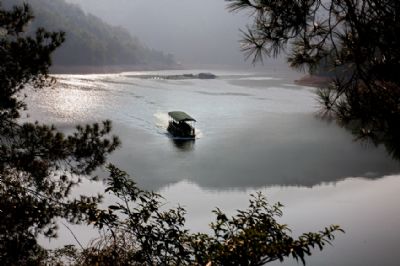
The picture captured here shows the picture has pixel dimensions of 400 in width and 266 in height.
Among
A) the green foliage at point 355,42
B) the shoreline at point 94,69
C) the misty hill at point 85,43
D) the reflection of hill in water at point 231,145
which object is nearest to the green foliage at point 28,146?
the green foliage at point 355,42

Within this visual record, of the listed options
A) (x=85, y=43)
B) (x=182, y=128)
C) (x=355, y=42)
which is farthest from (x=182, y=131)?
(x=85, y=43)

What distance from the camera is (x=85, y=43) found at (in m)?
116

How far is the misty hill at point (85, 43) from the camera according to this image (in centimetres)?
11255

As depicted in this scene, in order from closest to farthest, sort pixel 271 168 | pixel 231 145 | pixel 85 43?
pixel 271 168 → pixel 231 145 → pixel 85 43

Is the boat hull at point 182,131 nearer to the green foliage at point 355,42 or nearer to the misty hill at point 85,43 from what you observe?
the green foliage at point 355,42

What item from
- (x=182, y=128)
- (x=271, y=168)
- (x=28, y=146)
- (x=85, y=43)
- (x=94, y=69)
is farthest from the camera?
(x=85, y=43)

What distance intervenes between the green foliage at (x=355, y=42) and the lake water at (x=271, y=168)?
839 millimetres

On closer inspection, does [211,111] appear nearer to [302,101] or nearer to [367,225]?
[302,101]

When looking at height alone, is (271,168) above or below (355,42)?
below

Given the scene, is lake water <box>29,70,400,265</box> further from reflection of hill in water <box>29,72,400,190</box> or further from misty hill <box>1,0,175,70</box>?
misty hill <box>1,0,175,70</box>

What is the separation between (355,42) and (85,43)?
119m

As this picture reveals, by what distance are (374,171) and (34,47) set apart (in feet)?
66.6

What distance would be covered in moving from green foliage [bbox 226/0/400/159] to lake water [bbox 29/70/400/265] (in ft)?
2.75

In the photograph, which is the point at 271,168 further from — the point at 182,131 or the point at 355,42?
the point at 355,42
